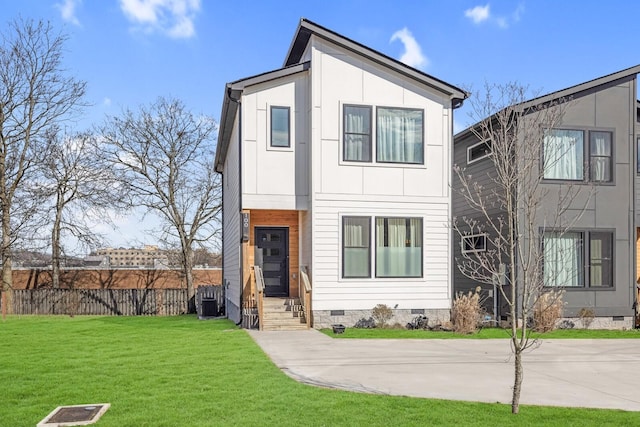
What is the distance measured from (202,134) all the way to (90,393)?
76.2 ft

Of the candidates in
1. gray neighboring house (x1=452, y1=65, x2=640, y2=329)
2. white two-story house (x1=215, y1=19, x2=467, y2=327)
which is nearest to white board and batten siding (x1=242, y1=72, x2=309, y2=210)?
white two-story house (x1=215, y1=19, x2=467, y2=327)

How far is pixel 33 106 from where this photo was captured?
24.8 metres

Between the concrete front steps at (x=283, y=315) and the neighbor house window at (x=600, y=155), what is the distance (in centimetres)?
933

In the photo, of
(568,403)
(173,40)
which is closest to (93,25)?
(173,40)

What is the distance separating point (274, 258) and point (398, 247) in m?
3.65

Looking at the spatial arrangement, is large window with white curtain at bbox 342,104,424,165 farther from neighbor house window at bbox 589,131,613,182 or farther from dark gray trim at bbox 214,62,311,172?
neighbor house window at bbox 589,131,613,182

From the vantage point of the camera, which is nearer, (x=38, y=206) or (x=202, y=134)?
(x=38, y=206)

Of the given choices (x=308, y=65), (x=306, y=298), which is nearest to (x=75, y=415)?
(x=306, y=298)

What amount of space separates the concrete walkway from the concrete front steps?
3.35 feet

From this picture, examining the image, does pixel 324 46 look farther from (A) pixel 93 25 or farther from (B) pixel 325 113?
(A) pixel 93 25

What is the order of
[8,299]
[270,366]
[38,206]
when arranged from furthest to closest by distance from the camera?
[38,206]
[8,299]
[270,366]

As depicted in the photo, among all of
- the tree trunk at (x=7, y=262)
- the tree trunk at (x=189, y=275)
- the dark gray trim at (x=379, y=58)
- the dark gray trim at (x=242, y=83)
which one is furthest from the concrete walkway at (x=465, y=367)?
the tree trunk at (x=7, y=262)

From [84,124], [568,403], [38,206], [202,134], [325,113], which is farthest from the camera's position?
[202,134]

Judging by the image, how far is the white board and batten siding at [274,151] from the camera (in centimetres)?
1516
